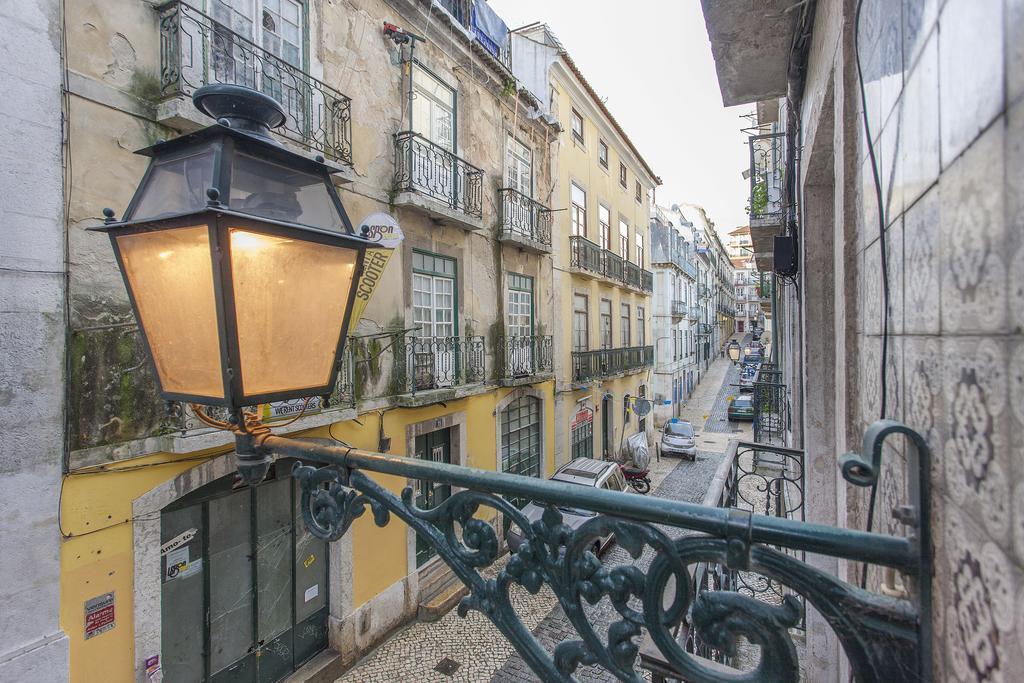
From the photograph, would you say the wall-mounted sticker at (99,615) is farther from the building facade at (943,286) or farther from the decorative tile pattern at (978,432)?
the decorative tile pattern at (978,432)

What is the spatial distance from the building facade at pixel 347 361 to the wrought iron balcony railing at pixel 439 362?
4 cm

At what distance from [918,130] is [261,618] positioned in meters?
8.31

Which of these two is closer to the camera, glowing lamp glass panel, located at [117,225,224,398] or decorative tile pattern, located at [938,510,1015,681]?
decorative tile pattern, located at [938,510,1015,681]

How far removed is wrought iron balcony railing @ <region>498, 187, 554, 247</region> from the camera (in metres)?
11.9

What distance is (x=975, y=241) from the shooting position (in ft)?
3.02

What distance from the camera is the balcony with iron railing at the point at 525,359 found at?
458 inches

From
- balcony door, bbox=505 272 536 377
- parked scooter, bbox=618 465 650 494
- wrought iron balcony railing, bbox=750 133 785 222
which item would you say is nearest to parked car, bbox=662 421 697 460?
parked scooter, bbox=618 465 650 494

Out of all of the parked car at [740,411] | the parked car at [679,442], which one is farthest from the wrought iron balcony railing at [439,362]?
the parked car at [740,411]

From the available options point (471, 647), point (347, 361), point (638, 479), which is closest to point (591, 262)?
point (638, 479)

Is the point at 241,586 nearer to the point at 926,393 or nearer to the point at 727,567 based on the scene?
the point at 727,567

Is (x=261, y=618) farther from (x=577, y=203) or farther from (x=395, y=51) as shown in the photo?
(x=577, y=203)

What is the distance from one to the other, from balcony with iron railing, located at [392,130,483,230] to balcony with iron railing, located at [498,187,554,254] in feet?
3.42

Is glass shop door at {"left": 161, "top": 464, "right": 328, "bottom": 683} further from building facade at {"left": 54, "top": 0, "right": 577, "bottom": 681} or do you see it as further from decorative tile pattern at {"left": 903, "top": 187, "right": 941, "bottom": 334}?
decorative tile pattern at {"left": 903, "top": 187, "right": 941, "bottom": 334}

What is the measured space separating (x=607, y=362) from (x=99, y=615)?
14852 millimetres
